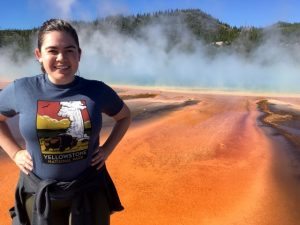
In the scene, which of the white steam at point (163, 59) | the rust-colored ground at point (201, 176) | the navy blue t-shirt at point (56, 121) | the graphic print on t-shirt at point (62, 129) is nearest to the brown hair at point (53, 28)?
the navy blue t-shirt at point (56, 121)

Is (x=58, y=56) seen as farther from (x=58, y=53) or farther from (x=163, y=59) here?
(x=163, y=59)

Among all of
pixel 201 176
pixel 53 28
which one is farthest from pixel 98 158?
pixel 201 176

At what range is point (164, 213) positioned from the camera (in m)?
3.13

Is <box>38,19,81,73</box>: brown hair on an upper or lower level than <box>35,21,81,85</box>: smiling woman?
upper

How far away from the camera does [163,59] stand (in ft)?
92.1

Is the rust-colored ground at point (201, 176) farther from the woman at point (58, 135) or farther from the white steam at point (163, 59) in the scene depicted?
the white steam at point (163, 59)

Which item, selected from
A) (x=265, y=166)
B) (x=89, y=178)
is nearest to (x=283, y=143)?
(x=265, y=166)

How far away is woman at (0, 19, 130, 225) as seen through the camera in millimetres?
1583

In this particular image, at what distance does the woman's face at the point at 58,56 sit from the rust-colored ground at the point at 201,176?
165cm

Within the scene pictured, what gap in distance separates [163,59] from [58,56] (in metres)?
26.7

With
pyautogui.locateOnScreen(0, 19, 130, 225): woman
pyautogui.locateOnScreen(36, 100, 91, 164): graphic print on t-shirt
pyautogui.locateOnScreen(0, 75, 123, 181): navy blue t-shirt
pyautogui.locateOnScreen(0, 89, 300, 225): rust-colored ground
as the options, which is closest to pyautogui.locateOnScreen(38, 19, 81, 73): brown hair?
pyautogui.locateOnScreen(0, 19, 130, 225): woman

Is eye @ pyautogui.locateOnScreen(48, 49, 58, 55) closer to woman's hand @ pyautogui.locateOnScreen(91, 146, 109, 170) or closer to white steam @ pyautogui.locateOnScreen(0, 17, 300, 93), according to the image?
woman's hand @ pyautogui.locateOnScreen(91, 146, 109, 170)

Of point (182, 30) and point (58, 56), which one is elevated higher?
point (182, 30)

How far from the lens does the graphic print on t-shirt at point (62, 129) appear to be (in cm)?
157
